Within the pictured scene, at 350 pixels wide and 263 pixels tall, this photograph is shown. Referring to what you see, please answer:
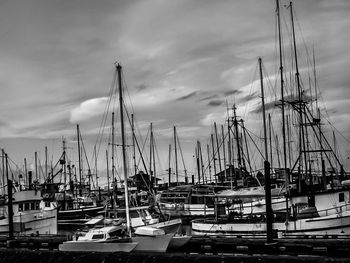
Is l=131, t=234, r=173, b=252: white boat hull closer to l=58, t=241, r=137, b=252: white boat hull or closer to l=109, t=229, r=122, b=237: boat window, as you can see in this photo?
l=58, t=241, r=137, b=252: white boat hull

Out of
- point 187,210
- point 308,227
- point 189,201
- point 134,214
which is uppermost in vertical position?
point 134,214

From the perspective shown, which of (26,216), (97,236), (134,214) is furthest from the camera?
(26,216)

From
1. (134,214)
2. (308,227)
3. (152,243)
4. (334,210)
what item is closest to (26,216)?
(134,214)

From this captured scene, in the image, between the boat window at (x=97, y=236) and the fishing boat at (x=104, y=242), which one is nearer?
the fishing boat at (x=104, y=242)

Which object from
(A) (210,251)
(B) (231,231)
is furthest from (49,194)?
(A) (210,251)

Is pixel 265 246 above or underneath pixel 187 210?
above

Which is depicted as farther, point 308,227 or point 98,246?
point 308,227

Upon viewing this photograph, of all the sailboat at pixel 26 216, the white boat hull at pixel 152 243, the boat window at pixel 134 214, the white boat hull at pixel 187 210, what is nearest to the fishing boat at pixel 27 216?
the sailboat at pixel 26 216

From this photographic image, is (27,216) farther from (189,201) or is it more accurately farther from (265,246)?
(265,246)

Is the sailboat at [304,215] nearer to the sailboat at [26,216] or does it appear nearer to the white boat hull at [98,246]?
the white boat hull at [98,246]

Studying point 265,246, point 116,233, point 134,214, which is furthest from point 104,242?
point 134,214

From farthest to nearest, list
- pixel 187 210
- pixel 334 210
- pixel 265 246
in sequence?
pixel 187 210 < pixel 334 210 < pixel 265 246

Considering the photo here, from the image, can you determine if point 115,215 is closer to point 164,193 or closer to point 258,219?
point 258,219

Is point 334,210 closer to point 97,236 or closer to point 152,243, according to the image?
point 152,243
